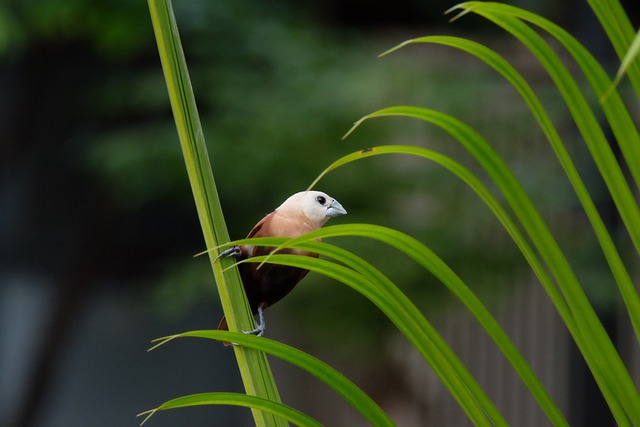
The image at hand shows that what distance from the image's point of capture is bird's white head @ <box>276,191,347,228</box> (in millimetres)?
545

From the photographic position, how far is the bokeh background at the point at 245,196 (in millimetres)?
2826

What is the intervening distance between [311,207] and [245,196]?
2382 millimetres

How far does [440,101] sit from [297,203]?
228cm

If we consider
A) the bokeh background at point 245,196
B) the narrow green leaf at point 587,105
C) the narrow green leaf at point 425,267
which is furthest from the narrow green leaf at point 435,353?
the bokeh background at point 245,196

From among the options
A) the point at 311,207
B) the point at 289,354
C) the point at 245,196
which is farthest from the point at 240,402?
the point at 245,196

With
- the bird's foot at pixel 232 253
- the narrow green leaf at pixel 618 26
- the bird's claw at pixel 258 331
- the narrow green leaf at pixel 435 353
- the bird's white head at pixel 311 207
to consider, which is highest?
the narrow green leaf at pixel 618 26

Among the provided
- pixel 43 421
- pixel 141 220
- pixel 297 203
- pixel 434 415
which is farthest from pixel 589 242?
pixel 297 203

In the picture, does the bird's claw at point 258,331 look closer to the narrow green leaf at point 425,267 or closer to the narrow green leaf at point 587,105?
the narrow green leaf at point 425,267

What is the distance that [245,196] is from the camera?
2.92 m

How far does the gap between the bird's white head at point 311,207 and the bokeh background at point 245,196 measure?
6.88 ft

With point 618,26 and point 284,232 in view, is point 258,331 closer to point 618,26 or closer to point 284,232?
point 284,232

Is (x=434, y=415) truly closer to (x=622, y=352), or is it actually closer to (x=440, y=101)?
(x=622, y=352)

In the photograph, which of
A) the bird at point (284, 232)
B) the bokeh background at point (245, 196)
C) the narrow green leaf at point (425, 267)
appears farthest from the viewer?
the bokeh background at point (245, 196)

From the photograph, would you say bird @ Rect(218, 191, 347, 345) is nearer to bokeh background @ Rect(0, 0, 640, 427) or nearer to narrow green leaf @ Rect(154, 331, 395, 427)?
narrow green leaf @ Rect(154, 331, 395, 427)
